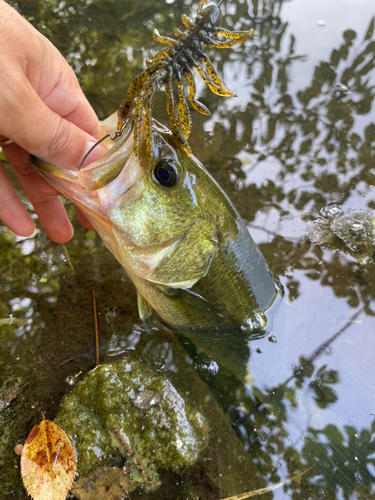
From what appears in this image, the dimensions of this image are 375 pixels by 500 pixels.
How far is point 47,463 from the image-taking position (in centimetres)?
192

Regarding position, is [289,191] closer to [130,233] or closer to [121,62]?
[130,233]

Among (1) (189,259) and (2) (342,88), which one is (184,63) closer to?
(1) (189,259)

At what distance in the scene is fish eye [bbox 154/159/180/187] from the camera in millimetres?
1718

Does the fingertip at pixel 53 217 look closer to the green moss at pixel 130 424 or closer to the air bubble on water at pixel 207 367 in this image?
the green moss at pixel 130 424

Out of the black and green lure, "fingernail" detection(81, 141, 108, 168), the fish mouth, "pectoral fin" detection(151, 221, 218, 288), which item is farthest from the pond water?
the black and green lure

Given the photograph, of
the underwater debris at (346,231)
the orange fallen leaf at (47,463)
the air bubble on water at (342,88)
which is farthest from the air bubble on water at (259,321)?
the air bubble on water at (342,88)

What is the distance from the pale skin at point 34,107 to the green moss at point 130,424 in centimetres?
121

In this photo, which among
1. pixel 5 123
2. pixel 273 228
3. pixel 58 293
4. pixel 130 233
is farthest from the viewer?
pixel 273 228

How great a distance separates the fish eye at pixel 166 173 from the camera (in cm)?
172

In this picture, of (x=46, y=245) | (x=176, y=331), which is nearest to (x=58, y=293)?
(x=46, y=245)

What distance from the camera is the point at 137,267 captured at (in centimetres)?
195

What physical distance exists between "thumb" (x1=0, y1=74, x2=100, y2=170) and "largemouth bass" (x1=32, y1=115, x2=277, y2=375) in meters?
0.08

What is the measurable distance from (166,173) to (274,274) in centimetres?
153

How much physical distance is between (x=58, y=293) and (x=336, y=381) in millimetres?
2133
